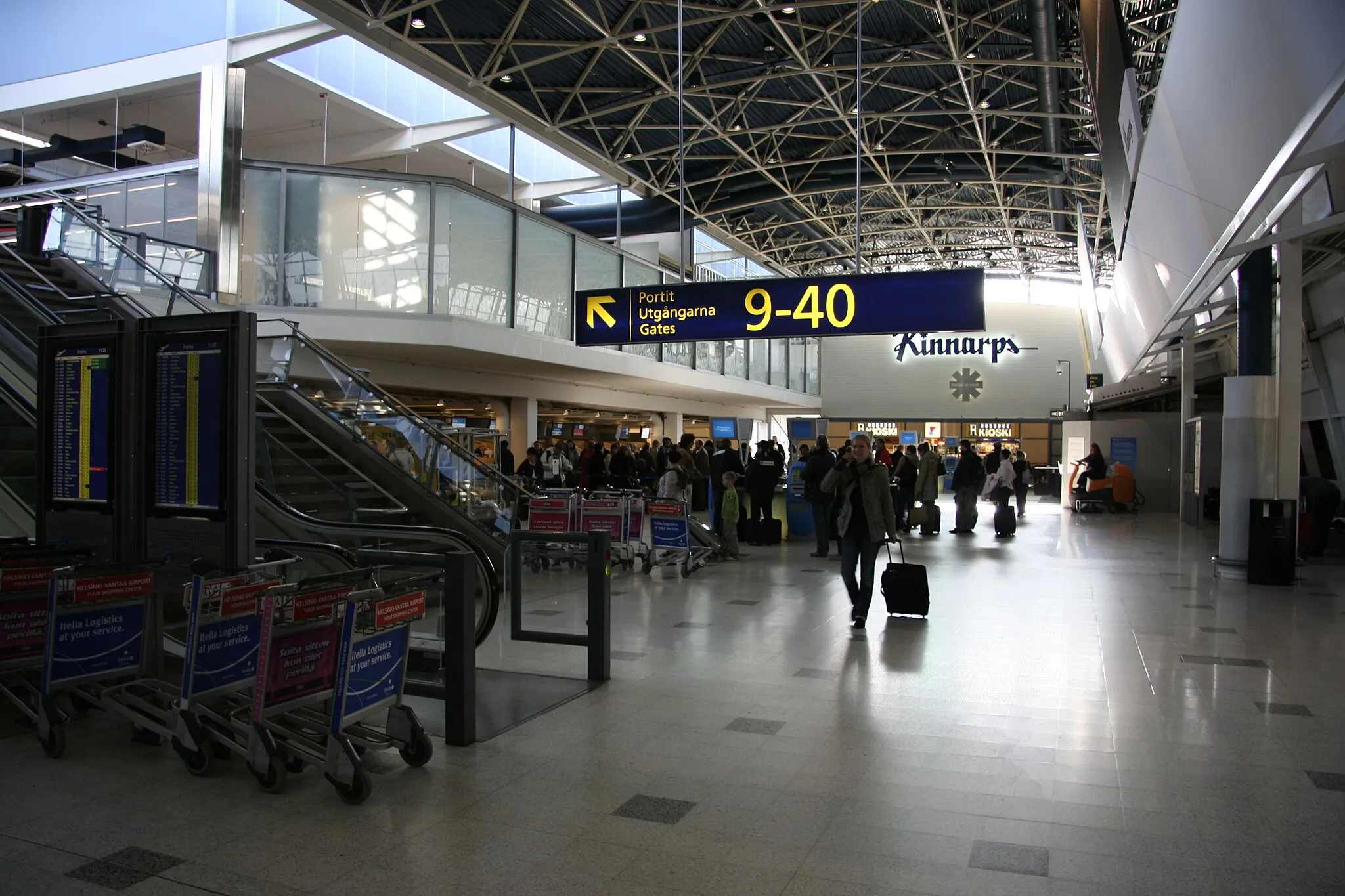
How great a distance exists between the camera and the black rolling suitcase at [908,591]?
9.05 metres

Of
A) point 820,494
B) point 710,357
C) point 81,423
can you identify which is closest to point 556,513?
point 820,494

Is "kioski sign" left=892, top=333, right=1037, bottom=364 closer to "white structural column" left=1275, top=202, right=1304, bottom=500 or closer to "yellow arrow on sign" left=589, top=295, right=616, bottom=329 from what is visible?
"white structural column" left=1275, top=202, right=1304, bottom=500

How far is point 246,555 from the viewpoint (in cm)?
522

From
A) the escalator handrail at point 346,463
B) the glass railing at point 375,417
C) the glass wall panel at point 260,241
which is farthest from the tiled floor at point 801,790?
the glass wall panel at point 260,241

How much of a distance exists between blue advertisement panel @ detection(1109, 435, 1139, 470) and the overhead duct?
819cm

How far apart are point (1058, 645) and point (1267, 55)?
463 centimetres

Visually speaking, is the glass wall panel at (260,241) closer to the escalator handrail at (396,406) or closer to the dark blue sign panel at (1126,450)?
the escalator handrail at (396,406)

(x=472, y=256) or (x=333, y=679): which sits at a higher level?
(x=472, y=256)

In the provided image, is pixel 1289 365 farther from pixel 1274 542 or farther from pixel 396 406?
pixel 396 406

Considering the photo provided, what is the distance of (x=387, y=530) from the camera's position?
23.1ft

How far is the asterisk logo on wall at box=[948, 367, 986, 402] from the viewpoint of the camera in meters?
44.5

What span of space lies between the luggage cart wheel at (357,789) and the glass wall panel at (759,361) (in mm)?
30741

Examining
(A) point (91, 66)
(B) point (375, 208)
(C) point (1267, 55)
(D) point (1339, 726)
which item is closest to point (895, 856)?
(D) point (1339, 726)

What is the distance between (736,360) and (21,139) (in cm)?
2114
